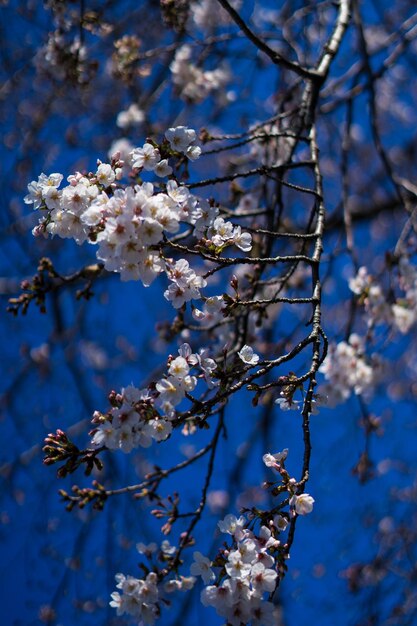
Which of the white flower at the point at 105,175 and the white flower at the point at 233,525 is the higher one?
the white flower at the point at 105,175

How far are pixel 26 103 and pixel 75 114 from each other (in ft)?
1.57

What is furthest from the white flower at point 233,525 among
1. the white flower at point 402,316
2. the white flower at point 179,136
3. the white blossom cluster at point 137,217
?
the white flower at point 402,316

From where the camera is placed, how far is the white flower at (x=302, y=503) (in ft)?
5.64

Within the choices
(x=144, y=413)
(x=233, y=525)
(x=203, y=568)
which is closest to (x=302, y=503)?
(x=233, y=525)

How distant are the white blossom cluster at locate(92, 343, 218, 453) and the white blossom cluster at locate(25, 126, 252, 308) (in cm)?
22

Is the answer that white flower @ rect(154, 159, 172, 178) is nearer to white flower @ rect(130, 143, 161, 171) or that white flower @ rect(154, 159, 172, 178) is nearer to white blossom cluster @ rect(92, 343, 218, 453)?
white flower @ rect(130, 143, 161, 171)

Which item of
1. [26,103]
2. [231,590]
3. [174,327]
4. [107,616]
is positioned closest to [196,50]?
[26,103]

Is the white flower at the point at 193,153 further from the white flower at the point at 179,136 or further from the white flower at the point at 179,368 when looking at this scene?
the white flower at the point at 179,368

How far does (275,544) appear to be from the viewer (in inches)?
66.7

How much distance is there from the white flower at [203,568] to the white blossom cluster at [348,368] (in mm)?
1476

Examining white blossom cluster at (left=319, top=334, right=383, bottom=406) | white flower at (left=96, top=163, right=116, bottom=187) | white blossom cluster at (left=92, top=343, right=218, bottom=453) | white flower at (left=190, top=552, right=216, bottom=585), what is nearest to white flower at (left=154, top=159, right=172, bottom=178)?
white flower at (left=96, top=163, right=116, bottom=187)

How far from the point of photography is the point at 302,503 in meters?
1.73

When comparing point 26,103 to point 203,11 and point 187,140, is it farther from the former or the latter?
point 187,140

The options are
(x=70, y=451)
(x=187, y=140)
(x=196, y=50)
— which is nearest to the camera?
(x=70, y=451)
